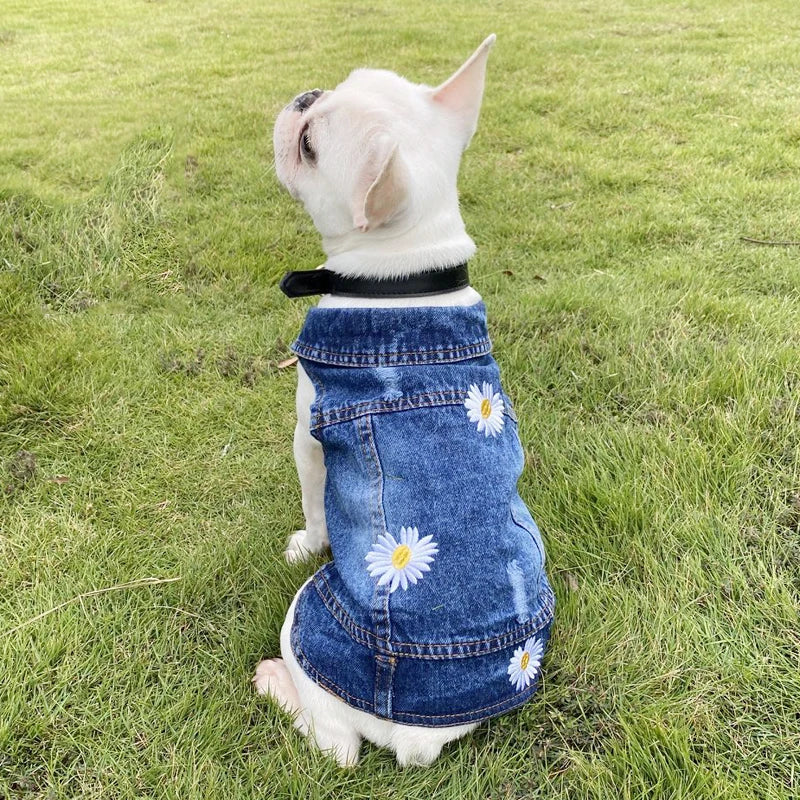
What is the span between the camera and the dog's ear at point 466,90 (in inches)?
77.4

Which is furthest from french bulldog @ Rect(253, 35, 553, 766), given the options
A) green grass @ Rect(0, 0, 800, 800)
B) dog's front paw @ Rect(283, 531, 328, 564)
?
dog's front paw @ Rect(283, 531, 328, 564)

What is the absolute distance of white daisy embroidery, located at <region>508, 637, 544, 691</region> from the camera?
1739 millimetres

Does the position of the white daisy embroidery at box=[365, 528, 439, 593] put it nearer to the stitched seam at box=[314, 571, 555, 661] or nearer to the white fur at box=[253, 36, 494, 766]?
the stitched seam at box=[314, 571, 555, 661]

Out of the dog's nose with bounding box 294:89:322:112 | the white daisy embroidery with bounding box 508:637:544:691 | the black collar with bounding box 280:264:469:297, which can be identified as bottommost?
the white daisy embroidery with bounding box 508:637:544:691

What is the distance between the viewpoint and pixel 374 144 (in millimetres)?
1707

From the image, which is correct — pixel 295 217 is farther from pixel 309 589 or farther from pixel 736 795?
pixel 736 795

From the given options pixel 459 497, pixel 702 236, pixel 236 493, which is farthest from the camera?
pixel 702 236

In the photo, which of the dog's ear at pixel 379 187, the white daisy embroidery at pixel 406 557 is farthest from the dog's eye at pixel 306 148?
the white daisy embroidery at pixel 406 557

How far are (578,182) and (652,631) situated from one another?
409 cm

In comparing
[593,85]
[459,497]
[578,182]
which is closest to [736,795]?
[459,497]

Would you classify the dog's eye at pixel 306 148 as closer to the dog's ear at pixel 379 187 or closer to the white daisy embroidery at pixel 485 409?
the dog's ear at pixel 379 187

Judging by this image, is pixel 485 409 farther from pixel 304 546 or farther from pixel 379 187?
pixel 304 546

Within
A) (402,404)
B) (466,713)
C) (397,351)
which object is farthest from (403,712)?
(397,351)

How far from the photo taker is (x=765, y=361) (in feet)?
9.68
